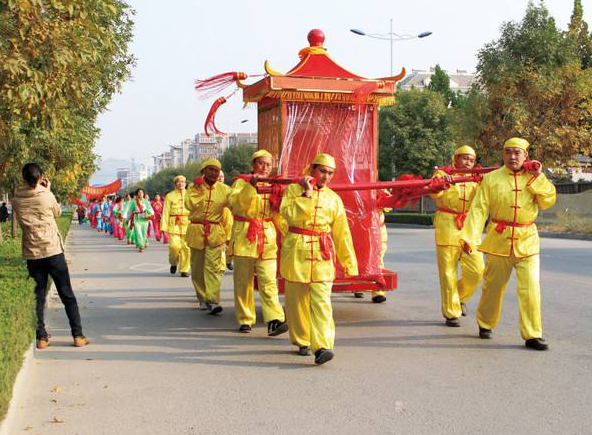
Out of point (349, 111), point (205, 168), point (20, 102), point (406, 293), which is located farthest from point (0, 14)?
point (406, 293)

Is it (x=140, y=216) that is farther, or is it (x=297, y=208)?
(x=140, y=216)

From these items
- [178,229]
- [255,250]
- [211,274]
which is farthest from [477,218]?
[178,229]

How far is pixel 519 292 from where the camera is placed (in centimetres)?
668

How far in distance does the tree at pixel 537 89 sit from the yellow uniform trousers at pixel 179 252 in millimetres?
17740

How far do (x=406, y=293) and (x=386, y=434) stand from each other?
596 centimetres

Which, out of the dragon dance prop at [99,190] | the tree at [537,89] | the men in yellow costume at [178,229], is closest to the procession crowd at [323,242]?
the men in yellow costume at [178,229]

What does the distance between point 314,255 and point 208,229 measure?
9.18 ft

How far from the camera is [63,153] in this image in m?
13.4

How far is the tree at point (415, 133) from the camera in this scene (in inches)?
1589

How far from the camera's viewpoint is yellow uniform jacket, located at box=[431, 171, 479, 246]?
792cm

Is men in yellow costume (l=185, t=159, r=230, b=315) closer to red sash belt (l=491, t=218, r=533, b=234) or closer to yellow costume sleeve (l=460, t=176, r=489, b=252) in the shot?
yellow costume sleeve (l=460, t=176, r=489, b=252)

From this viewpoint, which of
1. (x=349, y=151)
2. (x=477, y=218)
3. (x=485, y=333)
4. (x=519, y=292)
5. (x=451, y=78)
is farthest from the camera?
(x=451, y=78)

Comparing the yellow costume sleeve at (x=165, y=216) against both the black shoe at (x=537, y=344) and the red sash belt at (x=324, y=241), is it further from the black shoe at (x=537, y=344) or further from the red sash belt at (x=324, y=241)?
the black shoe at (x=537, y=344)

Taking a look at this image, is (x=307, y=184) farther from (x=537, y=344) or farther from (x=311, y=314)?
(x=537, y=344)
